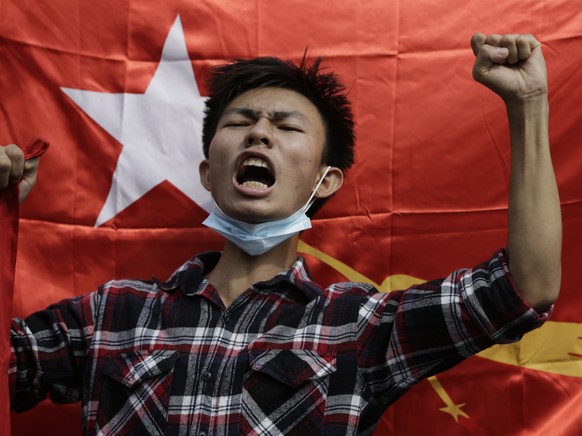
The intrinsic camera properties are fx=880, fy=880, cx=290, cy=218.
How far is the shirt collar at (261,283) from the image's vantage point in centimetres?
216

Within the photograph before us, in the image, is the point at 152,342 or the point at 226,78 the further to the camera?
the point at 226,78

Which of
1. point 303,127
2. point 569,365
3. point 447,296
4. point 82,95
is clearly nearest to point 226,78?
point 303,127

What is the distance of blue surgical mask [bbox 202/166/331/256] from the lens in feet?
7.28

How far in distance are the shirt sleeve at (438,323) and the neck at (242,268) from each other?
1.03 ft

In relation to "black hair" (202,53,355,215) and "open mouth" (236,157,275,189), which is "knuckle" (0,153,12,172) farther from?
"black hair" (202,53,355,215)

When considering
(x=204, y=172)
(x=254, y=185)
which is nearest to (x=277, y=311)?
(x=254, y=185)

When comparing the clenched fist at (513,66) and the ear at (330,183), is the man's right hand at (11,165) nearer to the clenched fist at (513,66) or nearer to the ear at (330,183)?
the ear at (330,183)

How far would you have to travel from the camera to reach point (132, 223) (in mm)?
2688

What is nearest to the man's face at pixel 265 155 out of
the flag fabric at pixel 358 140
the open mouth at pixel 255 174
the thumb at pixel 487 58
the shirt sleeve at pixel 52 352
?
the open mouth at pixel 255 174

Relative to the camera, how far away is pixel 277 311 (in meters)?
2.12

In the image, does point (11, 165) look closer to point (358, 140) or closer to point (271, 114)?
point (271, 114)

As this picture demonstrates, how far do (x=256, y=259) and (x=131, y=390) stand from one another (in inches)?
18.1

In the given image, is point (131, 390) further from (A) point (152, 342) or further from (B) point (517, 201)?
(B) point (517, 201)

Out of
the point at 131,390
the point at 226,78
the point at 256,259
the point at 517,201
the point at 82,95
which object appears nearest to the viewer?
the point at 517,201
